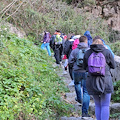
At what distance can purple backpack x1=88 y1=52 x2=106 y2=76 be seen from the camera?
3.79m

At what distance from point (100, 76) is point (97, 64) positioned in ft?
0.77

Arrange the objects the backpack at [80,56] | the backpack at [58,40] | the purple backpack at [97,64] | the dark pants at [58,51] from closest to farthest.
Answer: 1. the purple backpack at [97,64]
2. the backpack at [80,56]
3. the backpack at [58,40]
4. the dark pants at [58,51]

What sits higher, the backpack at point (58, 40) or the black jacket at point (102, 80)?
the backpack at point (58, 40)

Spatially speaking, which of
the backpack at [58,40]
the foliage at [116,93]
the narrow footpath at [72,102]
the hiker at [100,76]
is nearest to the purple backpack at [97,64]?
the hiker at [100,76]

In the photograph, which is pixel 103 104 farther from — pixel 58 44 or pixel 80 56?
pixel 58 44

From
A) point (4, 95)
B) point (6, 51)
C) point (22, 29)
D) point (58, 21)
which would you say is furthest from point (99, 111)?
point (58, 21)

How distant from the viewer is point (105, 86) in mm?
3852

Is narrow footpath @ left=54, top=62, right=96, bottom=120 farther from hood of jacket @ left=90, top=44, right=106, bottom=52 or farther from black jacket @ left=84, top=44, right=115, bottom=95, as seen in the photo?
hood of jacket @ left=90, top=44, right=106, bottom=52

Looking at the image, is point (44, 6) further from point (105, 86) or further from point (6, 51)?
point (105, 86)

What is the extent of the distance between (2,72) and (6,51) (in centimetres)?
176

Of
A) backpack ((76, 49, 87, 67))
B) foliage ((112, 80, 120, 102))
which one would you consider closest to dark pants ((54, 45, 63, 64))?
foliage ((112, 80, 120, 102))

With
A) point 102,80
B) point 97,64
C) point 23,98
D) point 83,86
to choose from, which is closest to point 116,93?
point 83,86

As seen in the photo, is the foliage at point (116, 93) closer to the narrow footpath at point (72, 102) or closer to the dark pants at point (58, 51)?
the narrow footpath at point (72, 102)

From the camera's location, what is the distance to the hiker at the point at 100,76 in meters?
3.81
